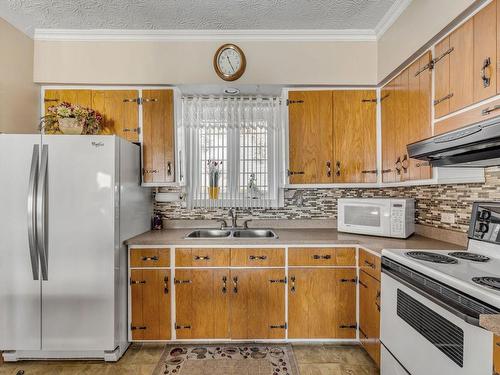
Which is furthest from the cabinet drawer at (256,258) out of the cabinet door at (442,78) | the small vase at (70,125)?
the small vase at (70,125)

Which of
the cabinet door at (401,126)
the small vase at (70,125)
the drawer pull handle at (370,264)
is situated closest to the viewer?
the drawer pull handle at (370,264)

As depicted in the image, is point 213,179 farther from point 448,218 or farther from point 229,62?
point 448,218

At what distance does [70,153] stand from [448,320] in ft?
8.15

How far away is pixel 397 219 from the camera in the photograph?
7.58 feet

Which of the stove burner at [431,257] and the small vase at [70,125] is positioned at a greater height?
the small vase at [70,125]

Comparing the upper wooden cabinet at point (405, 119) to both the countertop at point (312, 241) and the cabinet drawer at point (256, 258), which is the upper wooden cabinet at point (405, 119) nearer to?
the countertop at point (312, 241)

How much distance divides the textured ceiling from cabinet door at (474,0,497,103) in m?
1.00

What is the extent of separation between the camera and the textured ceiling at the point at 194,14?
7.54ft

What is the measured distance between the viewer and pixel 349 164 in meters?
2.74

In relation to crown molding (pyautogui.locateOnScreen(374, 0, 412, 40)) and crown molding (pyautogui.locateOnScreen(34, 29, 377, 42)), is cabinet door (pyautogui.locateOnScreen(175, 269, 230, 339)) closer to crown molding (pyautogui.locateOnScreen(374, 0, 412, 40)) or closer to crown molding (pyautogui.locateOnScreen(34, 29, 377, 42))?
crown molding (pyautogui.locateOnScreen(34, 29, 377, 42))

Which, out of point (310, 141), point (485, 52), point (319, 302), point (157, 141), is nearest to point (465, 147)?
point (485, 52)

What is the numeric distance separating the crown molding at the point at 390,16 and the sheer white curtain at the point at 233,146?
3.50 feet

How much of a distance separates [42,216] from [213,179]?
1408 mm

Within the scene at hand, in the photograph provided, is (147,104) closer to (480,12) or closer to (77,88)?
(77,88)
